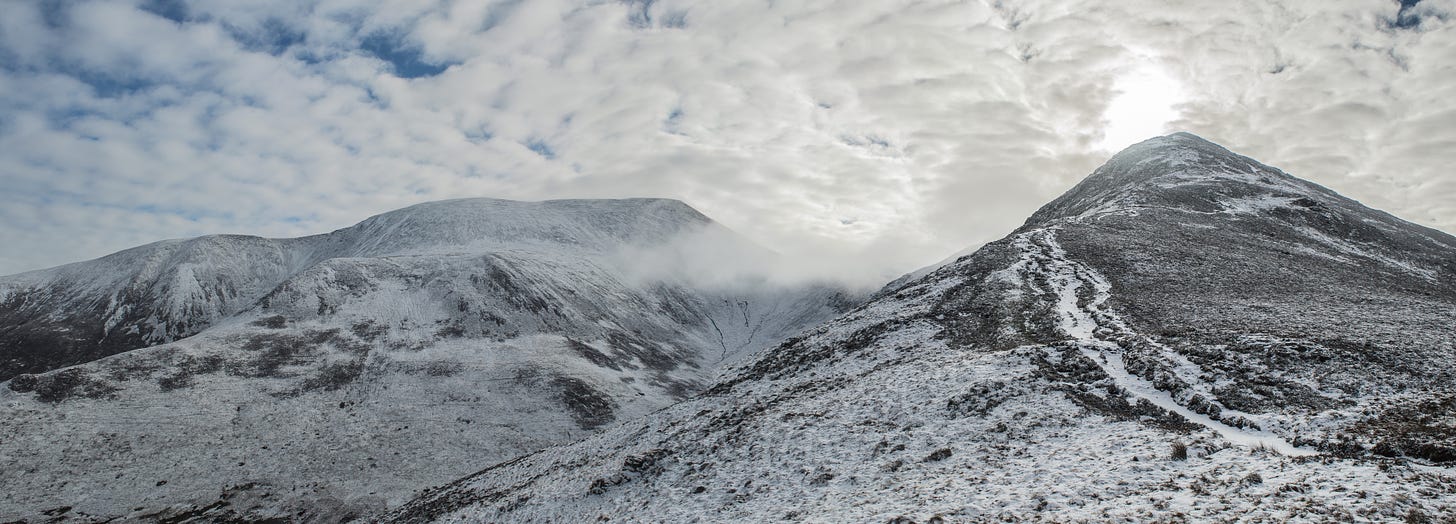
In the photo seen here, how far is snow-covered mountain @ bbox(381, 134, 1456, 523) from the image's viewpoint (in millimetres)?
14836

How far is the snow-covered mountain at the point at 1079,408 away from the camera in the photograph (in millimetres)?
14836

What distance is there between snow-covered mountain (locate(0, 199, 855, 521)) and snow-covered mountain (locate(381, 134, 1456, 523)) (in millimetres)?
22815

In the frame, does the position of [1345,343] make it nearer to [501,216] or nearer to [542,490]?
[542,490]

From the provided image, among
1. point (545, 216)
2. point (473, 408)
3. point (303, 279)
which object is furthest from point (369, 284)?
point (545, 216)

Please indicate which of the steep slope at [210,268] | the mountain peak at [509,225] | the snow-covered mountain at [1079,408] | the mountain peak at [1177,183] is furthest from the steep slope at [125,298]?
the mountain peak at [1177,183]

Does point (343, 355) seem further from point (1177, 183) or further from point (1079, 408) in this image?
point (1177, 183)

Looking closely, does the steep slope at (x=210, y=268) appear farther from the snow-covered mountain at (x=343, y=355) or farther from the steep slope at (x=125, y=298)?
the snow-covered mountain at (x=343, y=355)

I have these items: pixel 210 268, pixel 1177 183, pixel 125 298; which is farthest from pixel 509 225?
pixel 1177 183

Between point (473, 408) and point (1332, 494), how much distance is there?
6585 cm

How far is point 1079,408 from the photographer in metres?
21.2

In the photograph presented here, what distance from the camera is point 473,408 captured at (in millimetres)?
64938

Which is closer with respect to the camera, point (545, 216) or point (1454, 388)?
point (1454, 388)

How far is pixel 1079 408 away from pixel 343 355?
261 feet

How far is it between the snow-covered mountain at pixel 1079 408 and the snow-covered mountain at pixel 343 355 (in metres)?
22.8
